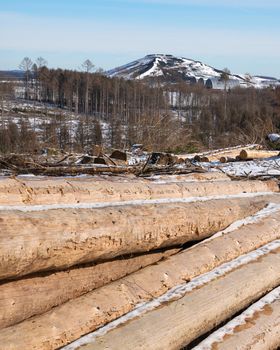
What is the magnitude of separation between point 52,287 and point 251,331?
1360 mm

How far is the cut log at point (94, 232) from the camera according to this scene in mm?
2971

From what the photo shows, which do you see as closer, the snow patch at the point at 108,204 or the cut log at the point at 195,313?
the cut log at the point at 195,313

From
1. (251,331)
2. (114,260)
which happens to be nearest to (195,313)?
(251,331)

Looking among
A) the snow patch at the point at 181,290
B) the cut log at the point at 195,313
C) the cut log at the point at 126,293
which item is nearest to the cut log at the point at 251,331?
the cut log at the point at 195,313

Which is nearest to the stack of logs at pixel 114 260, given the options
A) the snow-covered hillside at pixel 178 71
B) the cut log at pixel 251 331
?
the cut log at pixel 251 331

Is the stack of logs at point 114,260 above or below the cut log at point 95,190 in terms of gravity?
below

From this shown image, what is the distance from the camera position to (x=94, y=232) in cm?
345

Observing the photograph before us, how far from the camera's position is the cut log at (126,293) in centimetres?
274

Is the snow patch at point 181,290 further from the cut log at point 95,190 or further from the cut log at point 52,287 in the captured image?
the cut log at point 95,190

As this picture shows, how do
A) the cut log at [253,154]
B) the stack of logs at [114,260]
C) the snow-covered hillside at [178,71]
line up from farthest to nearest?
the snow-covered hillside at [178,71], the cut log at [253,154], the stack of logs at [114,260]

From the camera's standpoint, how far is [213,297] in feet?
11.5

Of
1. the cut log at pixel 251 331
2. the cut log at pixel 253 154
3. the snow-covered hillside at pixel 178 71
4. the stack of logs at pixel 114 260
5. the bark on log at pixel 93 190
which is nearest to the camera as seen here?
the stack of logs at pixel 114 260

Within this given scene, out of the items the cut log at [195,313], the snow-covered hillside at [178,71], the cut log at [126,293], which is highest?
the snow-covered hillside at [178,71]

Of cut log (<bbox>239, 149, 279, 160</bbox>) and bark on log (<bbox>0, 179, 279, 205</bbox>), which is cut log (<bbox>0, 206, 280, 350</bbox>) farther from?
cut log (<bbox>239, 149, 279, 160</bbox>)
